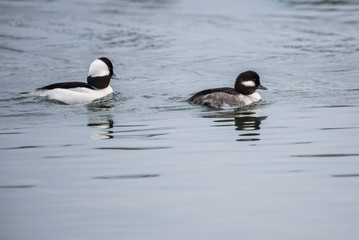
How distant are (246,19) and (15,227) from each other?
21486mm

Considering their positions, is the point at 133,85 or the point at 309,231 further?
the point at 133,85

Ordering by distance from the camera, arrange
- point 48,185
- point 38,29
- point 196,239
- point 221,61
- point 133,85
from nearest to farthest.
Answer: point 196,239 → point 48,185 → point 133,85 → point 221,61 → point 38,29

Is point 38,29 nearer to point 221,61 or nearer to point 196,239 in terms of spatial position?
point 221,61

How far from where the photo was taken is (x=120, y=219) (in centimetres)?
638

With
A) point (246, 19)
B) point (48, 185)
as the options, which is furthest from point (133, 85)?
point (246, 19)

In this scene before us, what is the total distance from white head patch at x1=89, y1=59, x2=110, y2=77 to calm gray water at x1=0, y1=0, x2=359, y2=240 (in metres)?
0.54

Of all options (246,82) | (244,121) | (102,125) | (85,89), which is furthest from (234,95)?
(85,89)

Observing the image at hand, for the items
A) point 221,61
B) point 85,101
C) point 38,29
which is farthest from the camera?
point 38,29

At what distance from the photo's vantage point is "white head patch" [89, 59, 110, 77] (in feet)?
47.8

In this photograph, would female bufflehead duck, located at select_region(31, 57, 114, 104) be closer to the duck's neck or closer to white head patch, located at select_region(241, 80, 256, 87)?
the duck's neck

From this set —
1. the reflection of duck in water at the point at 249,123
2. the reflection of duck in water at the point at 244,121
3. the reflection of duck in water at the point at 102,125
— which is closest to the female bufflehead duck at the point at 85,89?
the reflection of duck in water at the point at 102,125

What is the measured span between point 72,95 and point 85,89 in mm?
450

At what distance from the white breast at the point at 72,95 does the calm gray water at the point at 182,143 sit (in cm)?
21

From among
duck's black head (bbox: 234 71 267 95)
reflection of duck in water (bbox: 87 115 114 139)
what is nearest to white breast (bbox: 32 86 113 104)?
reflection of duck in water (bbox: 87 115 114 139)
